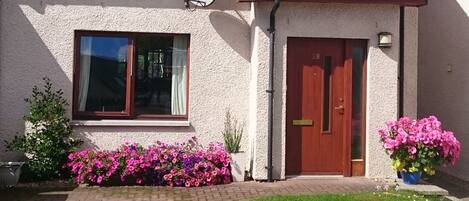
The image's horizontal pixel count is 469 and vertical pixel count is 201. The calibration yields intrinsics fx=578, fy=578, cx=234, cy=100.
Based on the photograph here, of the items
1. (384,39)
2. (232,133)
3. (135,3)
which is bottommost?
(232,133)

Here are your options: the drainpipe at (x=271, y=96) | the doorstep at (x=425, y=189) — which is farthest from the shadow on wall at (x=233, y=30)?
the doorstep at (x=425, y=189)

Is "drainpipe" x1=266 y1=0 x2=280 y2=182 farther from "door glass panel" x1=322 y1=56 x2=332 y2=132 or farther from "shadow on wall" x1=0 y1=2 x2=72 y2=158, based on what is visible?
"shadow on wall" x1=0 y1=2 x2=72 y2=158

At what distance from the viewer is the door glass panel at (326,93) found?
960 centimetres

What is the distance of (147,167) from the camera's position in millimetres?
8867

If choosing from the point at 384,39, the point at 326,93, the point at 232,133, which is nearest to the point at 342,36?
the point at 384,39

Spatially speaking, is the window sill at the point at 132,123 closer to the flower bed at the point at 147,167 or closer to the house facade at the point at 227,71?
the house facade at the point at 227,71

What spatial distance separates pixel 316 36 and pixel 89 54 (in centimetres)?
379

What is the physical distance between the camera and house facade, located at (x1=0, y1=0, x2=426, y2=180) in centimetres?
934

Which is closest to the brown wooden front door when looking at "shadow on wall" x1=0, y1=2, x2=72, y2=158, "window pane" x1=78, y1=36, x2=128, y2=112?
"window pane" x1=78, y1=36, x2=128, y2=112

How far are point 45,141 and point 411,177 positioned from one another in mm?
5571

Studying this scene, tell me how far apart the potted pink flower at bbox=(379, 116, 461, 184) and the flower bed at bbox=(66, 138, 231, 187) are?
2644mm

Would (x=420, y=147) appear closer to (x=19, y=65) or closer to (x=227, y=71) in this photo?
(x=227, y=71)

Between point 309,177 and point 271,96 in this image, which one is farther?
point 309,177

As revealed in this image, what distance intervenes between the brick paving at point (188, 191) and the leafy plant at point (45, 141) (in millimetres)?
325
